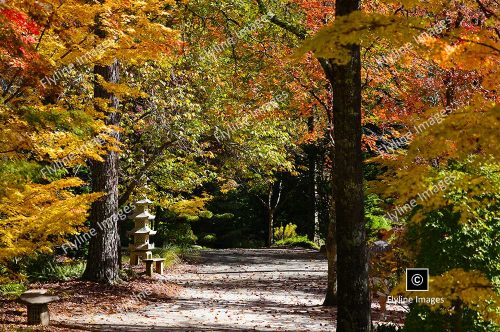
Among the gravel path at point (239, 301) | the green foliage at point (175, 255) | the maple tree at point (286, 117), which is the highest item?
the maple tree at point (286, 117)

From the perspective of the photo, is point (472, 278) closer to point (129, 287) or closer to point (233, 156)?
point (129, 287)

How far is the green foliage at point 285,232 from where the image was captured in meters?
29.9

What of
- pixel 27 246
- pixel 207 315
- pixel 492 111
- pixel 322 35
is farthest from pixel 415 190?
pixel 207 315

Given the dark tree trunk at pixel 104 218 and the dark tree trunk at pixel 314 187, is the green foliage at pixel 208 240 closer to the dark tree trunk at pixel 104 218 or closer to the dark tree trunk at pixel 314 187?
the dark tree trunk at pixel 314 187

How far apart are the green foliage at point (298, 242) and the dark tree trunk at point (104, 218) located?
14.2 meters

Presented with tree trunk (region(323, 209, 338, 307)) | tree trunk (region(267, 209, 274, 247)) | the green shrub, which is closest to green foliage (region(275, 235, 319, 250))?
tree trunk (region(267, 209, 274, 247))

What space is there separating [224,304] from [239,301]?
0.65 metres

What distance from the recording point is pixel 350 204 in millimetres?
6695

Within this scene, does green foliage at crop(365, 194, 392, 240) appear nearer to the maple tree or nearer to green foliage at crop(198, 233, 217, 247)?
the maple tree

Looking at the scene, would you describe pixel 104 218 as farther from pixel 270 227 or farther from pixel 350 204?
pixel 270 227

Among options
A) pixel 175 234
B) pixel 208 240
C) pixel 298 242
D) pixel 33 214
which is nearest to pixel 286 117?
pixel 298 242

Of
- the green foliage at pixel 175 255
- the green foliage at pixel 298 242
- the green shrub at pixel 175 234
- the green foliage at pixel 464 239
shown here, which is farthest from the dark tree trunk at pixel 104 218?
the green foliage at pixel 298 242

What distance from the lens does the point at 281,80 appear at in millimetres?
14062

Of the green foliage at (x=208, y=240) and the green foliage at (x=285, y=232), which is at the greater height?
the green foliage at (x=285, y=232)
